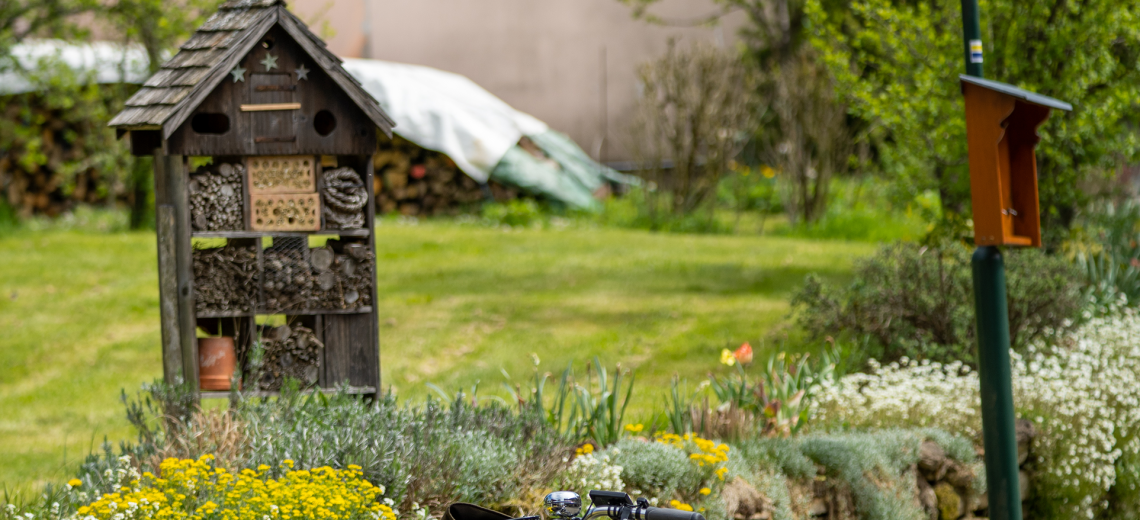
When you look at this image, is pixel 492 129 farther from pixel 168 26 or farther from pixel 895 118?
pixel 895 118

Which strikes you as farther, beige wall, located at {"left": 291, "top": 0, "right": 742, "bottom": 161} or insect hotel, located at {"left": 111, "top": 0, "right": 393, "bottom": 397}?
beige wall, located at {"left": 291, "top": 0, "right": 742, "bottom": 161}

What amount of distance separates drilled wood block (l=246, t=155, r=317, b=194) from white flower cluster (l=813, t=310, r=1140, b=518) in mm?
2842

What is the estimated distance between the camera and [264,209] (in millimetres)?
4285

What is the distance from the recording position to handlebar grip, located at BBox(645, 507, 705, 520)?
7.17ft

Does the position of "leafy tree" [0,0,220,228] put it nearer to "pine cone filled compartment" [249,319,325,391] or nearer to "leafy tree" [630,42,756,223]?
"leafy tree" [630,42,756,223]

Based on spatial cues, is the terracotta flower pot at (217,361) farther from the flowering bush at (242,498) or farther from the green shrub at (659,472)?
the green shrub at (659,472)

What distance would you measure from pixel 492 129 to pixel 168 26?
453 centimetres

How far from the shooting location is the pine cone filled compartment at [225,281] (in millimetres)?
4254

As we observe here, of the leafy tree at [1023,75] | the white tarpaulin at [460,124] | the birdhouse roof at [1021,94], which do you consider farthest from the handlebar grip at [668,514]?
the white tarpaulin at [460,124]

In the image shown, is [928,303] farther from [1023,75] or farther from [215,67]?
[215,67]

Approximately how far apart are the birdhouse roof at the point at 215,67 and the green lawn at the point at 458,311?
156 centimetres

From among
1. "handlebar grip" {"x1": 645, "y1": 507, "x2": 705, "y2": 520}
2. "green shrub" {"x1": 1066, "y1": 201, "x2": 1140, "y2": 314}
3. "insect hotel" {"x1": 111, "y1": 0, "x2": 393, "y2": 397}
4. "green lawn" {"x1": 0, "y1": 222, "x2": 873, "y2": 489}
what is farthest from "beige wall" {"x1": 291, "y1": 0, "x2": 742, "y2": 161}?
"handlebar grip" {"x1": 645, "y1": 507, "x2": 705, "y2": 520}

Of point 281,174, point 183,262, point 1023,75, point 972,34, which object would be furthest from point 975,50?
point 1023,75

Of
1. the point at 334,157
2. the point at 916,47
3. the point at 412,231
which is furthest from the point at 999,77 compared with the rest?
the point at 412,231
